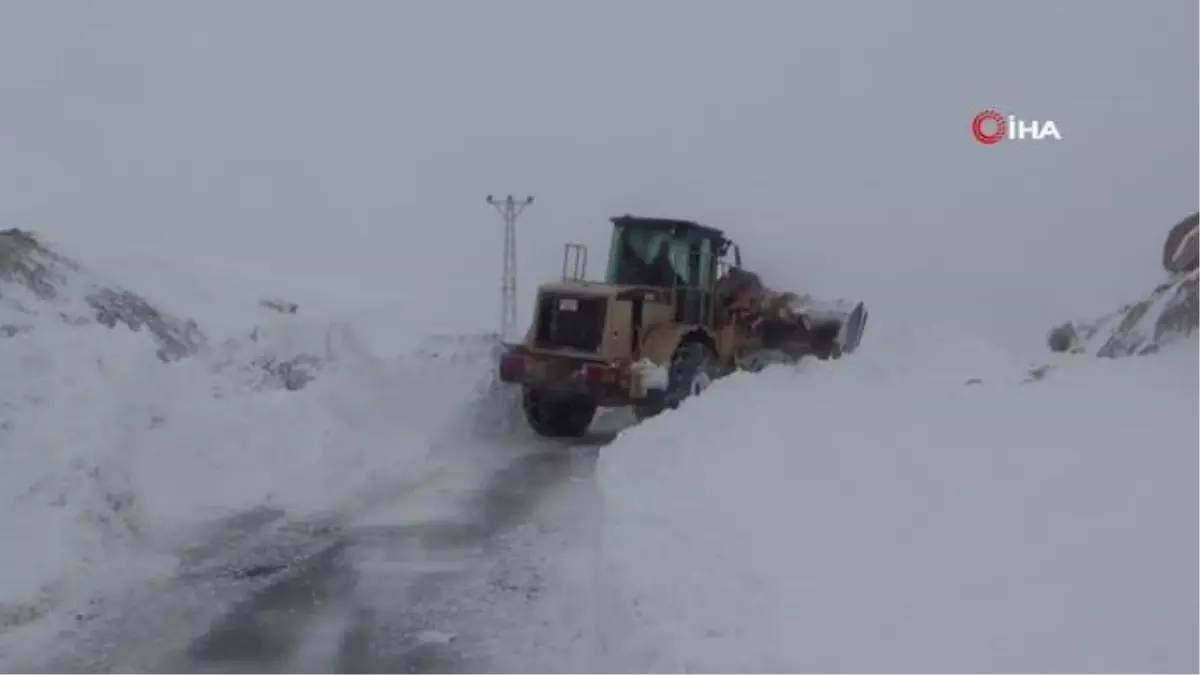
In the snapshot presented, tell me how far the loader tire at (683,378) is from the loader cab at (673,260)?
509 millimetres

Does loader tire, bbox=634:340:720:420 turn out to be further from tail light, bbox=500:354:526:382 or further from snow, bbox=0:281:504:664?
snow, bbox=0:281:504:664

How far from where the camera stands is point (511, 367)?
1563 cm

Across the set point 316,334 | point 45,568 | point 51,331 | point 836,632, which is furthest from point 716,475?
point 316,334

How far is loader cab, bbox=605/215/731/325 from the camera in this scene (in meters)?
16.7

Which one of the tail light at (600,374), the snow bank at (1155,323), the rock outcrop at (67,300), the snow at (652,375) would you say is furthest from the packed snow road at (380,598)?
the snow bank at (1155,323)

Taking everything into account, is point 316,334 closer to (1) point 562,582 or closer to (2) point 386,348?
(2) point 386,348

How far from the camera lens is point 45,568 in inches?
307

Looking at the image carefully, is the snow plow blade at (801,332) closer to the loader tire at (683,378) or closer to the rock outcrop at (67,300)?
the loader tire at (683,378)

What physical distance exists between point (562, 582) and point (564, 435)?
8.40m

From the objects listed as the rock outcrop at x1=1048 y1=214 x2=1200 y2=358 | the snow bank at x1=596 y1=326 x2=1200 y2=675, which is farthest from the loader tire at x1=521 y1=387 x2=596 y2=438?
the rock outcrop at x1=1048 y1=214 x2=1200 y2=358

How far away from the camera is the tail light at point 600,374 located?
1488 centimetres

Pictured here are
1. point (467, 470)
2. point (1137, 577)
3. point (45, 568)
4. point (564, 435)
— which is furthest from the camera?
point (564, 435)

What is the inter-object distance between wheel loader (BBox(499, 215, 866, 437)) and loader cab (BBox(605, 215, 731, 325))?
0.01 meters

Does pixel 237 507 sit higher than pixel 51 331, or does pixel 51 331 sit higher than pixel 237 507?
pixel 51 331
